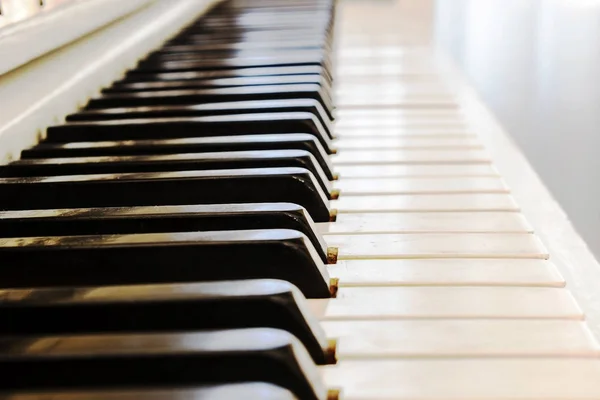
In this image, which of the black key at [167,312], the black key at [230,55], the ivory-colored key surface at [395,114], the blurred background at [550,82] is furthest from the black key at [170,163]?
the blurred background at [550,82]

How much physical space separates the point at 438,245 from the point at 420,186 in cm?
20

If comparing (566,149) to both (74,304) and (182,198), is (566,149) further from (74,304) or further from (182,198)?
(74,304)

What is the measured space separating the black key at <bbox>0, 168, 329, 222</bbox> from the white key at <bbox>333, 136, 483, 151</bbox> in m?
0.32

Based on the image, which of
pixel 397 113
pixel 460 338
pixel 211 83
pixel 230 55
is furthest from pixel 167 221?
pixel 230 55

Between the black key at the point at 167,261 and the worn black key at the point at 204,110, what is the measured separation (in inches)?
18.6

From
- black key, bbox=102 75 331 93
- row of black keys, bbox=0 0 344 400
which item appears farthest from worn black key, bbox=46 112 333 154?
black key, bbox=102 75 331 93

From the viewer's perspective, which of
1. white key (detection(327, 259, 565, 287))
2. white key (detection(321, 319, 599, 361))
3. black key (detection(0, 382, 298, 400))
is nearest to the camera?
black key (detection(0, 382, 298, 400))

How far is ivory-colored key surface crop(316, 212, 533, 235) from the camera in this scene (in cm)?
81

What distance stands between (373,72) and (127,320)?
4.20ft

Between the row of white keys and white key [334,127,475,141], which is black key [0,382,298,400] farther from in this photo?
white key [334,127,475,141]

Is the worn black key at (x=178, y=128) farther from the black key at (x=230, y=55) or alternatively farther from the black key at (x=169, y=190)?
the black key at (x=230, y=55)

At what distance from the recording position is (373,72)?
1.73 metres

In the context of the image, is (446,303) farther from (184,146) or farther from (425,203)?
(184,146)

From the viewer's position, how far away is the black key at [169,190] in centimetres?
79
